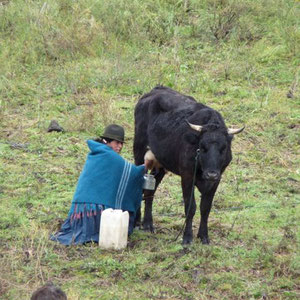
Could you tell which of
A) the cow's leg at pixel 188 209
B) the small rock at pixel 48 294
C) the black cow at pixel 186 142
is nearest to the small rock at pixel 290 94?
the black cow at pixel 186 142

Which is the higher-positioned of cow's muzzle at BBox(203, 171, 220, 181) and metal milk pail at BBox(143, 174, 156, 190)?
cow's muzzle at BBox(203, 171, 220, 181)

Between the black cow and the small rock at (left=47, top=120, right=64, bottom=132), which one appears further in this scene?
the small rock at (left=47, top=120, right=64, bottom=132)

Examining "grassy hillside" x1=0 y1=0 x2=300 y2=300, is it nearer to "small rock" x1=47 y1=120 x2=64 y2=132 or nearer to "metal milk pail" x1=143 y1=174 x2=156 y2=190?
"small rock" x1=47 y1=120 x2=64 y2=132

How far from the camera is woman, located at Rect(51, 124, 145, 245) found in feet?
29.0

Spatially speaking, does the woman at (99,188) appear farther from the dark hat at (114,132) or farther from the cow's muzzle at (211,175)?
the cow's muzzle at (211,175)

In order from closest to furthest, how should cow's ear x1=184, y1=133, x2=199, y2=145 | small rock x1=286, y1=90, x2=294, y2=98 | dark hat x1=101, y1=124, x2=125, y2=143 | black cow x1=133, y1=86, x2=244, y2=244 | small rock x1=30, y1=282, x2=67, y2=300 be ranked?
1. small rock x1=30, y1=282, x2=67, y2=300
2. black cow x1=133, y1=86, x2=244, y2=244
3. cow's ear x1=184, y1=133, x2=199, y2=145
4. dark hat x1=101, y1=124, x2=125, y2=143
5. small rock x1=286, y1=90, x2=294, y2=98

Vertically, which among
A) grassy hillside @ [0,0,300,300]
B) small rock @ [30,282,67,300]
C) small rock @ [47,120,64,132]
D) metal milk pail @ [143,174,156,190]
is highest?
small rock @ [30,282,67,300]

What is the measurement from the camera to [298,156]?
39.7ft

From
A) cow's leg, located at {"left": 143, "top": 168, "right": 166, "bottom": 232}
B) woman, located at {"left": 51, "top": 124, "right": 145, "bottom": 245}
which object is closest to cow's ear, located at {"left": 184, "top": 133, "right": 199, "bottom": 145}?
woman, located at {"left": 51, "top": 124, "right": 145, "bottom": 245}

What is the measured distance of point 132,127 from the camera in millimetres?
12977

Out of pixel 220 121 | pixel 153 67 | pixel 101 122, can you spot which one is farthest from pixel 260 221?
pixel 153 67

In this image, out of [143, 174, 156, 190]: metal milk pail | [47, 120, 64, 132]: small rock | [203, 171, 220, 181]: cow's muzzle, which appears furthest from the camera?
[47, 120, 64, 132]: small rock

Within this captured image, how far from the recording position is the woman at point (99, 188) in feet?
29.0

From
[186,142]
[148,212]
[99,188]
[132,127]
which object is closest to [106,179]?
[99,188]
